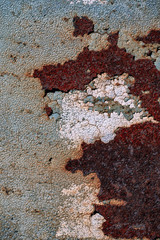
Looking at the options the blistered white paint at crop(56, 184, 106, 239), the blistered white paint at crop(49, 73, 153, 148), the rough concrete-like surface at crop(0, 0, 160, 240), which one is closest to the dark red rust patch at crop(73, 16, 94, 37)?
the rough concrete-like surface at crop(0, 0, 160, 240)

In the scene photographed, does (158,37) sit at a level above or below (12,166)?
above

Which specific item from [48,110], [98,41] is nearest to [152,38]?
[98,41]

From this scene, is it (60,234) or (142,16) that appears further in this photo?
(60,234)

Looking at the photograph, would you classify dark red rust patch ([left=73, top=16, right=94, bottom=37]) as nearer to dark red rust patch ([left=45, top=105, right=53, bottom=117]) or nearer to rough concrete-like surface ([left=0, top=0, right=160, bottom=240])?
rough concrete-like surface ([left=0, top=0, right=160, bottom=240])

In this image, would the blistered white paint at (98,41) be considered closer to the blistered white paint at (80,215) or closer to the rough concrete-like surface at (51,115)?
the rough concrete-like surface at (51,115)

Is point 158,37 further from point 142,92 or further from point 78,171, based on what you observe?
point 78,171

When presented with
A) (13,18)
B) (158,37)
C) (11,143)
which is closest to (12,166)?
(11,143)
